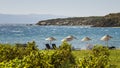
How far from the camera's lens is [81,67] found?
1297cm

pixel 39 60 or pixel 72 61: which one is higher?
pixel 39 60

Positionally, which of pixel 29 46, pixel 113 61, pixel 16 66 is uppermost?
pixel 16 66

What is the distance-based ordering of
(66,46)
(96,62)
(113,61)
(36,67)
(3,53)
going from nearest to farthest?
(36,67) → (96,62) → (3,53) → (66,46) → (113,61)

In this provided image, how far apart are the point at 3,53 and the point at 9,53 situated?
28.4 inches

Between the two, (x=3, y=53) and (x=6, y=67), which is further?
(x=3, y=53)

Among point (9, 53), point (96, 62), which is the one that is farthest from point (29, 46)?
point (96, 62)

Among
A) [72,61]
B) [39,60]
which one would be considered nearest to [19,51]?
[72,61]

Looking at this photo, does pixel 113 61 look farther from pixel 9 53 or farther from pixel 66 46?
pixel 9 53

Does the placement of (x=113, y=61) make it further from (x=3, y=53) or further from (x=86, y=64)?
(x=86, y=64)

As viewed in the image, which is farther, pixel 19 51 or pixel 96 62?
pixel 19 51

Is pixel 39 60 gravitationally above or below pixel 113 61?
above

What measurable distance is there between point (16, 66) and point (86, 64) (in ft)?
11.1

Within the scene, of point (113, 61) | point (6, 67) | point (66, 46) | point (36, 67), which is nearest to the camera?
point (6, 67)

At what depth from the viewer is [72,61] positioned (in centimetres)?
2480
